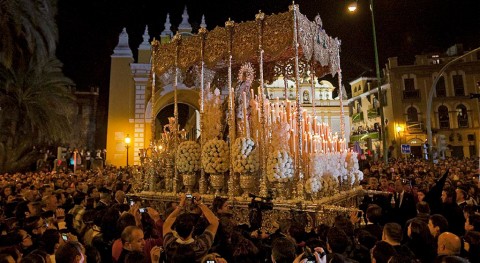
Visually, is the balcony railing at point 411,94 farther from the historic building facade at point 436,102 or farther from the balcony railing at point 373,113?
the balcony railing at point 373,113

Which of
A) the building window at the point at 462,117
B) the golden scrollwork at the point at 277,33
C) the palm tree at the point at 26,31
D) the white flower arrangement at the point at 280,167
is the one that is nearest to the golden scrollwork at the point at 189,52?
the golden scrollwork at the point at 277,33

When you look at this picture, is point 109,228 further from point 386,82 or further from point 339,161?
point 386,82

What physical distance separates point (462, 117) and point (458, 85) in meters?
4.17

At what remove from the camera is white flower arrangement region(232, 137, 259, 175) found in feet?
27.3

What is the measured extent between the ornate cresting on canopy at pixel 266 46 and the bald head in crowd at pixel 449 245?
238 inches

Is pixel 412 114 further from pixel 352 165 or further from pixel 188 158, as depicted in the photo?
pixel 188 158

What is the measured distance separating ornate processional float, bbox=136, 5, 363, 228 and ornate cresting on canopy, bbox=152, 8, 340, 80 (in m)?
0.03

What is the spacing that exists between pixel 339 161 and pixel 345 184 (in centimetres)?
93

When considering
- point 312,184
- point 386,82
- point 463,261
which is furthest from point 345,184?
point 386,82

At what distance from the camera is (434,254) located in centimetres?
414

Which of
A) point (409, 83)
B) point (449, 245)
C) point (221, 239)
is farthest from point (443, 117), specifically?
point (221, 239)

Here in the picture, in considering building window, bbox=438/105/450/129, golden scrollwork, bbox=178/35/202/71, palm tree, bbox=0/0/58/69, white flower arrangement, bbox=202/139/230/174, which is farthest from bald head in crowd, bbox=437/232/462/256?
building window, bbox=438/105/450/129

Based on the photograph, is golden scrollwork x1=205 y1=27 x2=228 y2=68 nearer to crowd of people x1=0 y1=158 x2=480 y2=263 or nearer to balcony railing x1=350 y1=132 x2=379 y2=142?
crowd of people x1=0 y1=158 x2=480 y2=263

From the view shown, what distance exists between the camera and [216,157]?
9.00 meters
